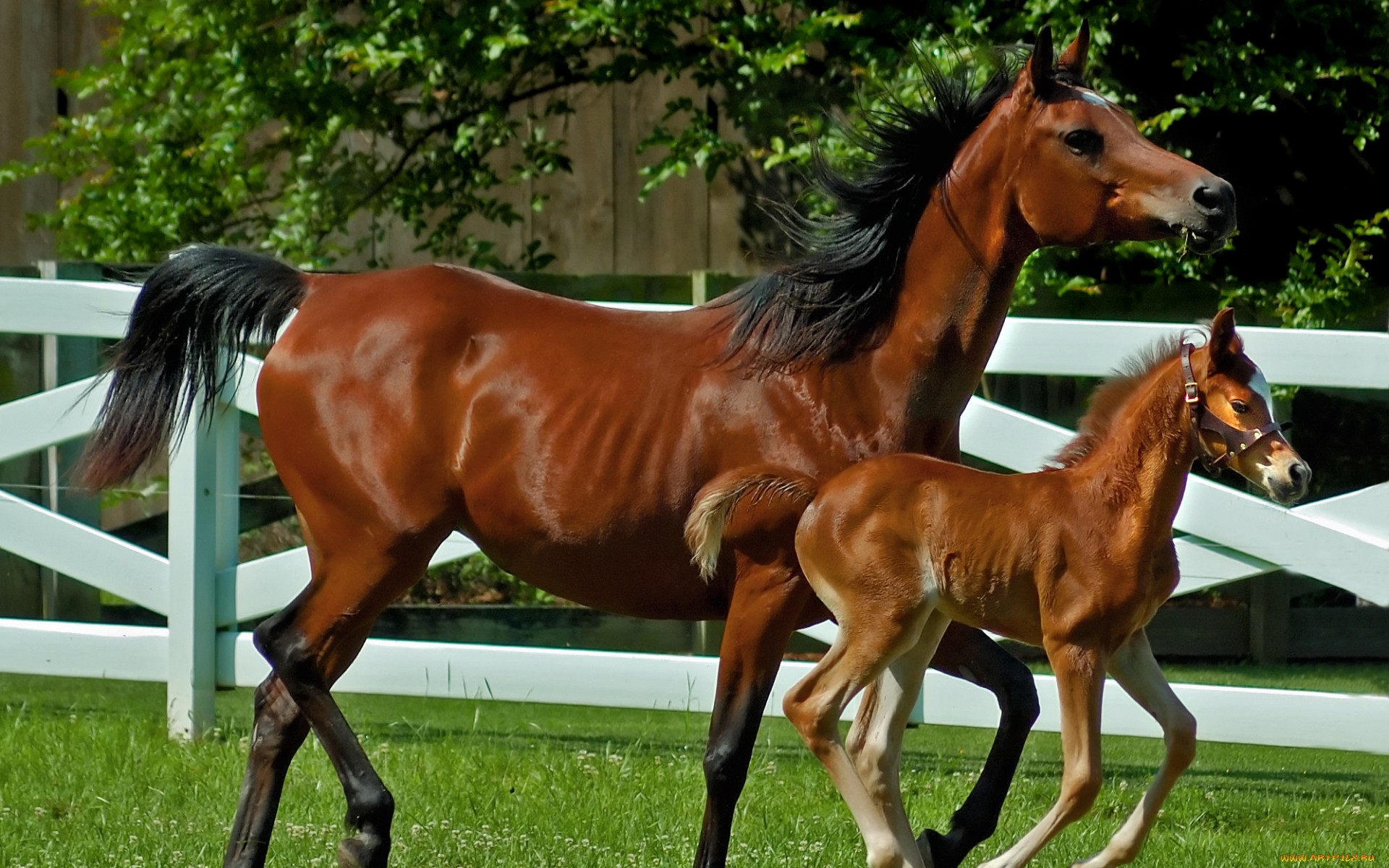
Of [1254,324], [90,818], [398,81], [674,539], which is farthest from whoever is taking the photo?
[398,81]

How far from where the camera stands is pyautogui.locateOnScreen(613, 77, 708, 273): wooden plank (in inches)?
319

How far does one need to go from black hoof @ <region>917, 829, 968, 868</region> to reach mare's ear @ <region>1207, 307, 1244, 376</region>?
1314mm

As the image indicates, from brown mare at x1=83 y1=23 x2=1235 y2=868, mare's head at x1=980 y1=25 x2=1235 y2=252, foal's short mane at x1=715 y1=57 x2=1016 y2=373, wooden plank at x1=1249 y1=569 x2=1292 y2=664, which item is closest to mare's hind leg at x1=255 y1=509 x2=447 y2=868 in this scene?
brown mare at x1=83 y1=23 x2=1235 y2=868

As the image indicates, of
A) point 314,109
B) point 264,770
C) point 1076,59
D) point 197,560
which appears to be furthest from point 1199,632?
point 314,109

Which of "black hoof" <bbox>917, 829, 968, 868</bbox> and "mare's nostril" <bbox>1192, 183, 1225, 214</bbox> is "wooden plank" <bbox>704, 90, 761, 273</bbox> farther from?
"mare's nostril" <bbox>1192, 183, 1225, 214</bbox>

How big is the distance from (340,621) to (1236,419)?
214 cm

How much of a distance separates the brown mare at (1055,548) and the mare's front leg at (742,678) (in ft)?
0.50

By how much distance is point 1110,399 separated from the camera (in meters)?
3.41

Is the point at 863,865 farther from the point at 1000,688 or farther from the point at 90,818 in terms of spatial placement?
the point at 90,818

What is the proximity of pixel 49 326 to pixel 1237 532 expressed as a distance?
13.6 feet

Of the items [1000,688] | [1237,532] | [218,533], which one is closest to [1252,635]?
[1237,532]

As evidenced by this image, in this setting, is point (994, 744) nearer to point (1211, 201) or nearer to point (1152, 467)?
point (1152, 467)

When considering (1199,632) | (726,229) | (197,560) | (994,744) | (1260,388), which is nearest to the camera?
(1260,388)

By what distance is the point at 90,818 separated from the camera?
Result: 4422 millimetres
